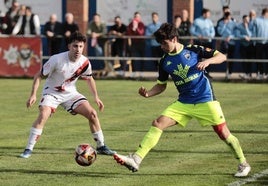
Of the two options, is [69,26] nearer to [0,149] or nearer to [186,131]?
[186,131]

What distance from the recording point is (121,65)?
2942 centimetres

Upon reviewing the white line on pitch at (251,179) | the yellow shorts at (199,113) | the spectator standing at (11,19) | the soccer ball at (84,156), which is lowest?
the white line on pitch at (251,179)

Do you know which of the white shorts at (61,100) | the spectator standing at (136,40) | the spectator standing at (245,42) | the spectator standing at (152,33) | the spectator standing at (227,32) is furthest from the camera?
the spectator standing at (136,40)

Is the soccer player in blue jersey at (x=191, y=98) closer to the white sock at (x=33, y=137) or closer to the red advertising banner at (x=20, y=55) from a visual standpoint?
the white sock at (x=33, y=137)

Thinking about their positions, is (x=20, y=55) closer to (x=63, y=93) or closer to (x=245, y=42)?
(x=245, y=42)

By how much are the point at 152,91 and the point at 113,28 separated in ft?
57.4

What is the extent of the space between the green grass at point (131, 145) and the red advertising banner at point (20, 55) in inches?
209

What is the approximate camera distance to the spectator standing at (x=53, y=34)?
29.1m

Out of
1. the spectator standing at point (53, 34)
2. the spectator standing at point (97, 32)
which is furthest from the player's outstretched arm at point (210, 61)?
the spectator standing at point (53, 34)

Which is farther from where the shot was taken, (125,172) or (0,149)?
(0,149)

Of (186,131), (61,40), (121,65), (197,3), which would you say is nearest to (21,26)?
(61,40)

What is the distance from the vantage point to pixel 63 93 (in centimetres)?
1370

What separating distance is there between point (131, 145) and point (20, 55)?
578 inches

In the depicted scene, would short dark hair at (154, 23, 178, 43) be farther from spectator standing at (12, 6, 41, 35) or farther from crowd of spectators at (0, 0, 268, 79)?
spectator standing at (12, 6, 41, 35)
